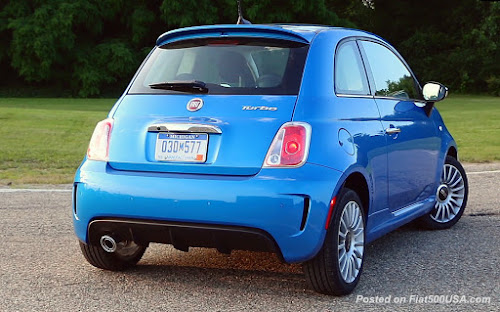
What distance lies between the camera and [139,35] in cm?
4444

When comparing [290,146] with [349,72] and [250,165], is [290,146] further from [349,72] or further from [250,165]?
[349,72]

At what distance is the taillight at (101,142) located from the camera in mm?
4945

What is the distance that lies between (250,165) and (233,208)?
0.89ft

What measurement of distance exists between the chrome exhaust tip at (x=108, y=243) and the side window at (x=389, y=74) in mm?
2144

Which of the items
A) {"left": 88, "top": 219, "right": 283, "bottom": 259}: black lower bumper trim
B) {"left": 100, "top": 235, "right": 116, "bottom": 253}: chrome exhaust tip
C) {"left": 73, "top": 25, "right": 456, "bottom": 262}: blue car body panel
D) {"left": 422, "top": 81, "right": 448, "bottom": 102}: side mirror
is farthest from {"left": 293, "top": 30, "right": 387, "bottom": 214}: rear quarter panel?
{"left": 100, "top": 235, "right": 116, "bottom": 253}: chrome exhaust tip

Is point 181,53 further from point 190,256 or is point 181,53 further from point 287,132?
point 190,256

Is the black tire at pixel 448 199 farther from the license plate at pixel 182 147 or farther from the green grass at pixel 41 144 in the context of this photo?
the green grass at pixel 41 144

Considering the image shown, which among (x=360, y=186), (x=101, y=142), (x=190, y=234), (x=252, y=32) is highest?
(x=252, y=32)

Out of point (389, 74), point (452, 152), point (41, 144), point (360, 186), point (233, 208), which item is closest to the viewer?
point (233, 208)

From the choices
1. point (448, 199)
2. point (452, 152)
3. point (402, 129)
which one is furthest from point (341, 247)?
point (452, 152)

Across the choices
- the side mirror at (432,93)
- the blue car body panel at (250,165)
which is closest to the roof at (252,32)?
the blue car body panel at (250,165)

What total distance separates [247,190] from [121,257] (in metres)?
1.37

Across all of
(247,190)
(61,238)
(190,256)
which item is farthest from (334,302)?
(61,238)

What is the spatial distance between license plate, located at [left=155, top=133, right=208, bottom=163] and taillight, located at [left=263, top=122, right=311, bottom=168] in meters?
0.41
